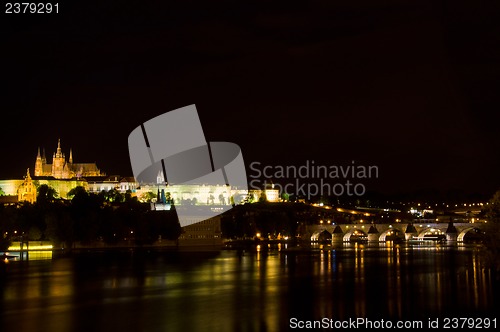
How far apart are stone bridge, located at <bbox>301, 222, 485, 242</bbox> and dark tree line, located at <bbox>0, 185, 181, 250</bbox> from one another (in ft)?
85.1

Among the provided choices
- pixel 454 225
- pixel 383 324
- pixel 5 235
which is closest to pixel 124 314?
pixel 383 324

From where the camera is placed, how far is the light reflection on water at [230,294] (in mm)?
25125

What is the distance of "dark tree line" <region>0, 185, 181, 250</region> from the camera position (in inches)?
2630

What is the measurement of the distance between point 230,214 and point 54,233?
45507 millimetres

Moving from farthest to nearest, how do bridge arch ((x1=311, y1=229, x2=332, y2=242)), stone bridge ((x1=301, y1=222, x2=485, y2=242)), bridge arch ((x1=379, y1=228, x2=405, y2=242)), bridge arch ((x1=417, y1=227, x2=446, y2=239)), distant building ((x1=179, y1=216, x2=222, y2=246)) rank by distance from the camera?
bridge arch ((x1=311, y1=229, x2=332, y2=242)) < bridge arch ((x1=379, y1=228, x2=405, y2=242)) < bridge arch ((x1=417, y1=227, x2=446, y2=239)) < stone bridge ((x1=301, y1=222, x2=485, y2=242)) < distant building ((x1=179, y1=216, x2=222, y2=246))

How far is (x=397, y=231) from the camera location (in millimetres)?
101125

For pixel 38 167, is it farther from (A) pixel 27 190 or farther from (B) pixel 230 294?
(B) pixel 230 294

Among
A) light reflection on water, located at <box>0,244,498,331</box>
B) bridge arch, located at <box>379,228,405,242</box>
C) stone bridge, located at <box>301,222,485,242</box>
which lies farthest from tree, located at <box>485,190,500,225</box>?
bridge arch, located at <box>379,228,405,242</box>

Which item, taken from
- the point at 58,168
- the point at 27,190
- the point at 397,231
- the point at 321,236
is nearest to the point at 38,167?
the point at 58,168

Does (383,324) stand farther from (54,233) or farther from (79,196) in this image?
(79,196)

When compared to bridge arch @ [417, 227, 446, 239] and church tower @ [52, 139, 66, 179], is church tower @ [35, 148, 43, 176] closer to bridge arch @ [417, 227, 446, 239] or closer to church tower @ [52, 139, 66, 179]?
church tower @ [52, 139, 66, 179]

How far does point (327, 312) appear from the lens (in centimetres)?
2609

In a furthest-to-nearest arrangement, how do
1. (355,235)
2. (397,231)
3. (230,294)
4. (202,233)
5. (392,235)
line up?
(355,235) < (392,235) < (397,231) < (202,233) < (230,294)

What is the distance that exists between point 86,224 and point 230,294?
1576 inches
